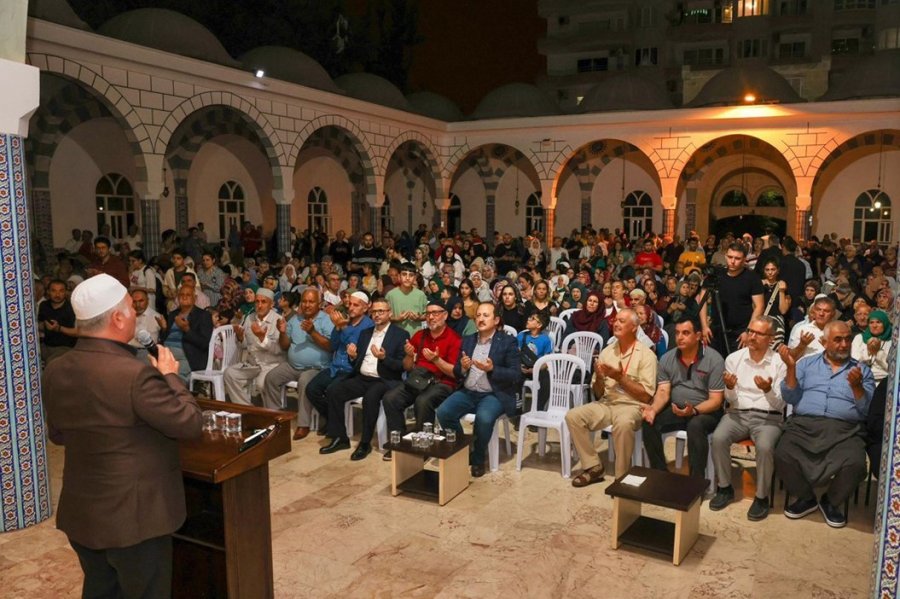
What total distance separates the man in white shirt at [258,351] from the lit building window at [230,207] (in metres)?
11.2

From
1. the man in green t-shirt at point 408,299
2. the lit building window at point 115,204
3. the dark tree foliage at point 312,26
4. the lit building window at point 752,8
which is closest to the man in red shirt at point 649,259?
the man in green t-shirt at point 408,299

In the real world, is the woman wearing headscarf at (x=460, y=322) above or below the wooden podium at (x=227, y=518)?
above

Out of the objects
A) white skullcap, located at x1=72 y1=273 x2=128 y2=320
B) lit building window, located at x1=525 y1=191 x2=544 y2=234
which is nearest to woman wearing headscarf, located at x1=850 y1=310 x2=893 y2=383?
white skullcap, located at x1=72 y1=273 x2=128 y2=320

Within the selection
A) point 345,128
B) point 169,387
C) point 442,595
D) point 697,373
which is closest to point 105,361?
point 169,387

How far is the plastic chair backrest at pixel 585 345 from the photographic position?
6875 millimetres

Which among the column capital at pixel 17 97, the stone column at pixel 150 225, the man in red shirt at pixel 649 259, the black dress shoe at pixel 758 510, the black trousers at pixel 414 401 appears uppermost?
the column capital at pixel 17 97

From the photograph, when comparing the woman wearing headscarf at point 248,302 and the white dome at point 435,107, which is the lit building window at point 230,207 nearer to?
the white dome at point 435,107

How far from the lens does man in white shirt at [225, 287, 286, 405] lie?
22.9ft

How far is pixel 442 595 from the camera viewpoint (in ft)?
12.6

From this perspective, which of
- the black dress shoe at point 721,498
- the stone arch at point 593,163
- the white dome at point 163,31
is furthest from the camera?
the stone arch at point 593,163

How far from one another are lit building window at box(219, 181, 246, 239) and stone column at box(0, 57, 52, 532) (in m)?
13.3

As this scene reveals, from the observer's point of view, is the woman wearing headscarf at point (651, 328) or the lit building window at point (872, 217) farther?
the lit building window at point (872, 217)

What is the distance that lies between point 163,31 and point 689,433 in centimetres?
1388

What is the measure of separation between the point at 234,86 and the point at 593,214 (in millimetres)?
12515
